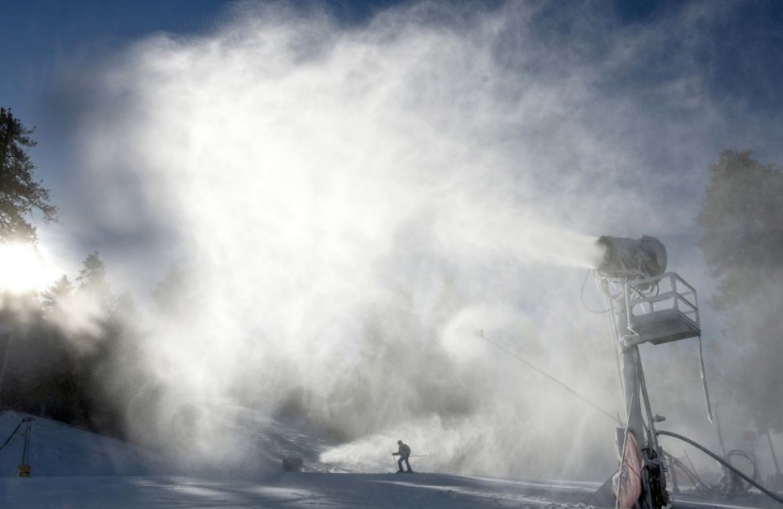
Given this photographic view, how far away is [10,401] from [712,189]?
47.9 meters

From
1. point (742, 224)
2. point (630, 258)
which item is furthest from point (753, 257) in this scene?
point (630, 258)

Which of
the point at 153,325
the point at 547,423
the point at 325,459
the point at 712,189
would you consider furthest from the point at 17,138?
the point at 547,423

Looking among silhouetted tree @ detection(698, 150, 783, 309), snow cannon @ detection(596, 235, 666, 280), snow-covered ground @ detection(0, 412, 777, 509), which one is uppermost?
silhouetted tree @ detection(698, 150, 783, 309)

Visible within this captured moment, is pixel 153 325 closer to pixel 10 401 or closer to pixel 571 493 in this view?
pixel 10 401

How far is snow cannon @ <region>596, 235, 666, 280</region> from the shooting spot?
1226 cm

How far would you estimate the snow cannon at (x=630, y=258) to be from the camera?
1226 centimetres

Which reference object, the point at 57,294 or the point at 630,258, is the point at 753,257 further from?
the point at 57,294

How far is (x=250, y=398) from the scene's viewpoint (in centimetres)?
5869

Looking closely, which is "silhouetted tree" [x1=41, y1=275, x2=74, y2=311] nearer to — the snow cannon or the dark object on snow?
the dark object on snow

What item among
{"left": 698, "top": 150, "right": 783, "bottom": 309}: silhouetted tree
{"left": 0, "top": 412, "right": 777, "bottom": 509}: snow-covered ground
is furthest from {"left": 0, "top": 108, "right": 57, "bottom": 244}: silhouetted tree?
{"left": 698, "top": 150, "right": 783, "bottom": 309}: silhouetted tree

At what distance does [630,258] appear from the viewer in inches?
484

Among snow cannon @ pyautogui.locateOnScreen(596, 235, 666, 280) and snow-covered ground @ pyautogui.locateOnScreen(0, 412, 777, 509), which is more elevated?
snow cannon @ pyautogui.locateOnScreen(596, 235, 666, 280)

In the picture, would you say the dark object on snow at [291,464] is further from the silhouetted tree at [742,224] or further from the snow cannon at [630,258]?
the silhouetted tree at [742,224]

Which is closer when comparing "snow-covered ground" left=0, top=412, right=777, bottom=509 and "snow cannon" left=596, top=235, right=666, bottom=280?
"snow-covered ground" left=0, top=412, right=777, bottom=509
